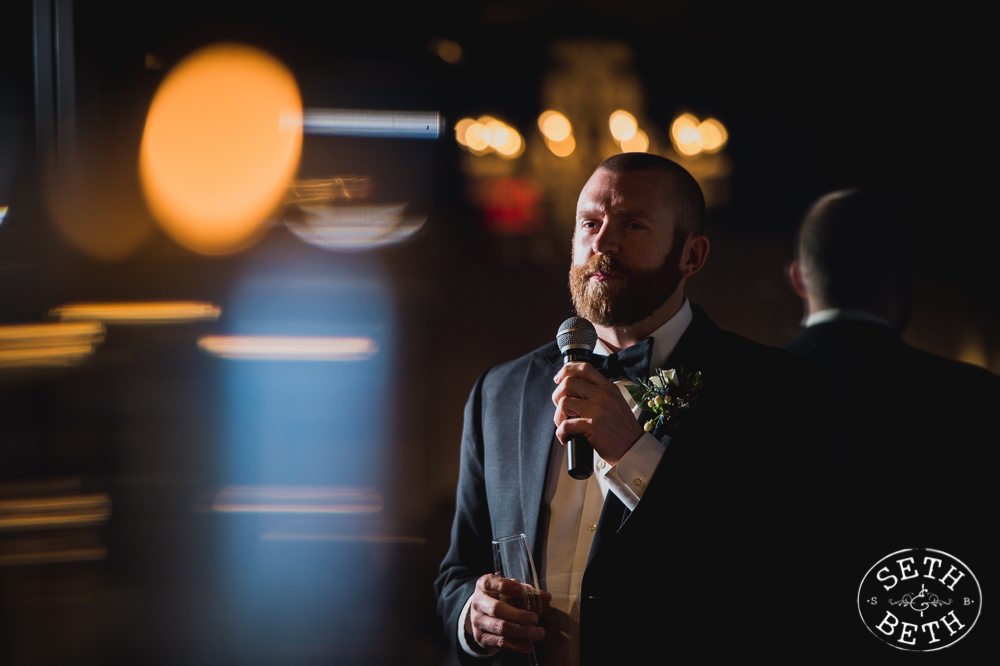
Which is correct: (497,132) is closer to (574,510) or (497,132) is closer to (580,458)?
(574,510)

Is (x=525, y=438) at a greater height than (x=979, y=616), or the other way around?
(x=525, y=438)

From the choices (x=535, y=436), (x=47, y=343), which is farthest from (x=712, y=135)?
(x=47, y=343)

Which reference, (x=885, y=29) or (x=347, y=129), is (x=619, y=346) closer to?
(x=885, y=29)

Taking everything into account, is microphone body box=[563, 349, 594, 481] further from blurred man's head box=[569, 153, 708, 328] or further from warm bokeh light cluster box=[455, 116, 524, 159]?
warm bokeh light cluster box=[455, 116, 524, 159]

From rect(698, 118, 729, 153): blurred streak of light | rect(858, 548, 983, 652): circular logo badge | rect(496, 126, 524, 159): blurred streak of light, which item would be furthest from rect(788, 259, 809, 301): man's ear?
rect(496, 126, 524, 159): blurred streak of light

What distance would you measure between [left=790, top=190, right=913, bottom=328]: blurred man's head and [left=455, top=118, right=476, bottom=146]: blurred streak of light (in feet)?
5.43

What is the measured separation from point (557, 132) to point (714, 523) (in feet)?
7.52

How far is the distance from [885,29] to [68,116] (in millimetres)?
3349

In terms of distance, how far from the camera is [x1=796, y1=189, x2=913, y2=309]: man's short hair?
220 centimetres

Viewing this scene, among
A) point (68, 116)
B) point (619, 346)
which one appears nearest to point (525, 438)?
point (619, 346)

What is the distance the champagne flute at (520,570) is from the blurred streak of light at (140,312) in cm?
244

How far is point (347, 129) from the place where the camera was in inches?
126

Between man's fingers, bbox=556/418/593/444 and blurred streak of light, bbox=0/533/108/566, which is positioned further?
blurred streak of light, bbox=0/533/108/566

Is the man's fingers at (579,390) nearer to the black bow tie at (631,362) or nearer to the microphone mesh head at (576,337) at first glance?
the microphone mesh head at (576,337)
